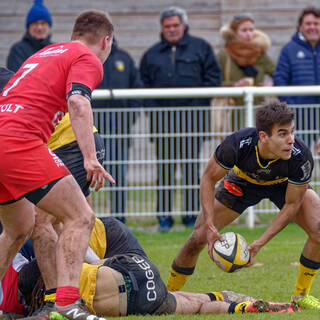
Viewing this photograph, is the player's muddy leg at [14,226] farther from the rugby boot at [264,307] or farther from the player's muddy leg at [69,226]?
the rugby boot at [264,307]

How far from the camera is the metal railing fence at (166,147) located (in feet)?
33.7

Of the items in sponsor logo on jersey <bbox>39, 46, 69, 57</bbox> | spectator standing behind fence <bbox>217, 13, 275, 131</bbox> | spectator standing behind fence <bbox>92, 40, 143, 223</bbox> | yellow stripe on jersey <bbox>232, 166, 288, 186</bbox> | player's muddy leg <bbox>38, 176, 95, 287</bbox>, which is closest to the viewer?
player's muddy leg <bbox>38, 176, 95, 287</bbox>

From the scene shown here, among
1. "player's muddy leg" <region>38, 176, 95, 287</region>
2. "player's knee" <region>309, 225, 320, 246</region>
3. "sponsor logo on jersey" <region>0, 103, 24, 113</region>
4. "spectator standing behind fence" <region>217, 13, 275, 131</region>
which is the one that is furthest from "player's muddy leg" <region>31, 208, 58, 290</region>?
"spectator standing behind fence" <region>217, 13, 275, 131</region>

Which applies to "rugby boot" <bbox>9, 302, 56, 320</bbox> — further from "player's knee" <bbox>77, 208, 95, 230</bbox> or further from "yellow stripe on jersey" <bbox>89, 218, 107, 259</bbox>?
"yellow stripe on jersey" <bbox>89, 218, 107, 259</bbox>

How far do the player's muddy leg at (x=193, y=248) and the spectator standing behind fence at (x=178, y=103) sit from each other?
10.6 feet

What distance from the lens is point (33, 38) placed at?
10422 mm

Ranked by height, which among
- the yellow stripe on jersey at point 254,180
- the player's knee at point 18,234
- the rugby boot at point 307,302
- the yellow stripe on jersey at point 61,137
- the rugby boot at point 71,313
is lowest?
the rugby boot at point 307,302

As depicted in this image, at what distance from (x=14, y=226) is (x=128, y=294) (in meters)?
0.97

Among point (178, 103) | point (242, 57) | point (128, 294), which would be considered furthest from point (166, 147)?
point (128, 294)

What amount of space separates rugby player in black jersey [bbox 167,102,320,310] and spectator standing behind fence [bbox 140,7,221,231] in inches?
128

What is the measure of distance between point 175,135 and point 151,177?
2.14ft

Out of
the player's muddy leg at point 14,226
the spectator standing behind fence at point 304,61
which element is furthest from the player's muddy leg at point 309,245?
the spectator standing behind fence at point 304,61

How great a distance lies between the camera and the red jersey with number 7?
205 inches

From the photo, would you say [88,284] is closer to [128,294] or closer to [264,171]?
[128,294]
